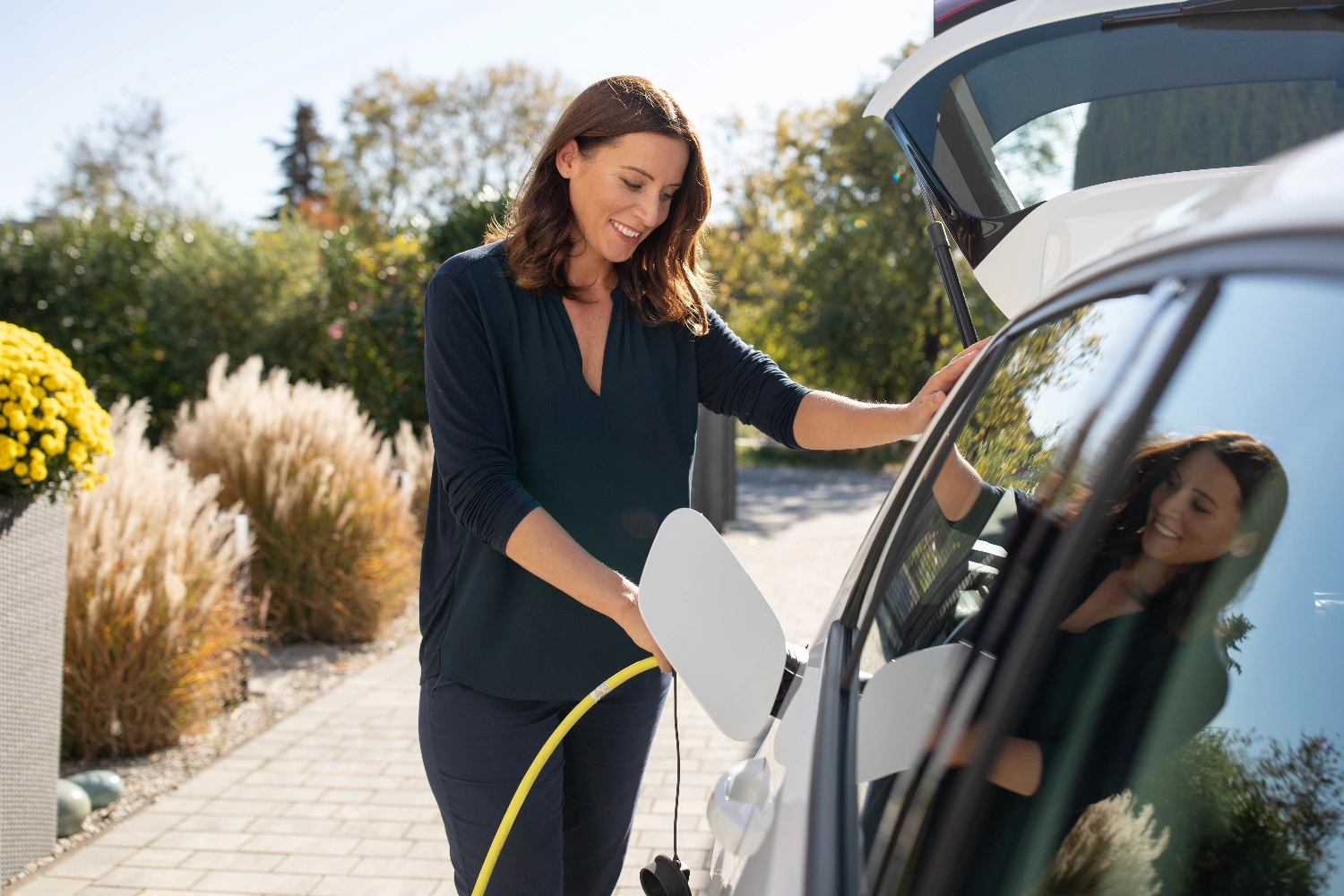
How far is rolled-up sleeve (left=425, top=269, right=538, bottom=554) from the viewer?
1.82 meters

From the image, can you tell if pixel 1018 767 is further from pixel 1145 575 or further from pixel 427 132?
pixel 427 132

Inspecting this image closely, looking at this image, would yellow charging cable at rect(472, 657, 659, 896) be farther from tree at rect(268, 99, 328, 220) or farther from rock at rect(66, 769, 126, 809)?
tree at rect(268, 99, 328, 220)

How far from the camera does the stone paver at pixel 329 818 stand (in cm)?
349

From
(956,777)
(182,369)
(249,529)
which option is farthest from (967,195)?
(182,369)

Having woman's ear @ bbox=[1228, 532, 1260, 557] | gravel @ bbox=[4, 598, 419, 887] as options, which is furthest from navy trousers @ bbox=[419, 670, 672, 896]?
gravel @ bbox=[4, 598, 419, 887]

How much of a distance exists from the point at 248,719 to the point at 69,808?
1329mm

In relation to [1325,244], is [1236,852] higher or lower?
lower

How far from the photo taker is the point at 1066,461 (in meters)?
1.08

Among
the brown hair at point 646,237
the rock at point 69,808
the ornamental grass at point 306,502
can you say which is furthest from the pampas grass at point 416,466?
the brown hair at point 646,237

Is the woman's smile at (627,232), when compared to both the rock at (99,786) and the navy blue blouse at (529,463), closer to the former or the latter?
the navy blue blouse at (529,463)

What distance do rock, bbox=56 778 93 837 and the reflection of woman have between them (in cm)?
380

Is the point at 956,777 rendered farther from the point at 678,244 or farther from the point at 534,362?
the point at 678,244

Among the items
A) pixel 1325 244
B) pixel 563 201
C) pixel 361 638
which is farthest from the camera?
pixel 361 638

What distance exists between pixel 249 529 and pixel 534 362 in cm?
453
